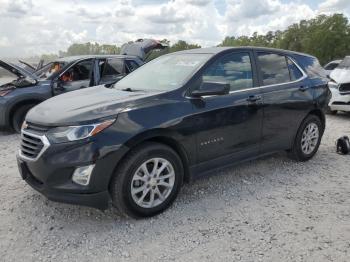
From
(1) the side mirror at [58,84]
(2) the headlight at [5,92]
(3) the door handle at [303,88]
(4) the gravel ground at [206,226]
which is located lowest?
(4) the gravel ground at [206,226]

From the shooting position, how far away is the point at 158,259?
284 centimetres

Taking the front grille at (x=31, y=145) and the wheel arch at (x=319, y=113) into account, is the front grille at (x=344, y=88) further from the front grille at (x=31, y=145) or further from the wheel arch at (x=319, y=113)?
the front grille at (x=31, y=145)

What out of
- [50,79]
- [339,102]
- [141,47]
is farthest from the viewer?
[141,47]

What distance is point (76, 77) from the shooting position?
24.8 feet

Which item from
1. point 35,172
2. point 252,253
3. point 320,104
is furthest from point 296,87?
point 35,172

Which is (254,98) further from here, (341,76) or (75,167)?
(341,76)

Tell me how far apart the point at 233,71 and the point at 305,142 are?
5.85 ft

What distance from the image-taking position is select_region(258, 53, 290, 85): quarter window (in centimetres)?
444

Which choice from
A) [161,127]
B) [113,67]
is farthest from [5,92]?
[161,127]

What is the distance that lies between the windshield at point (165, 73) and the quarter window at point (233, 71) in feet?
0.48

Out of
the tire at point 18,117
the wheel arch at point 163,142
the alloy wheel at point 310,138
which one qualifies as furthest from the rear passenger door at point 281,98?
the tire at point 18,117

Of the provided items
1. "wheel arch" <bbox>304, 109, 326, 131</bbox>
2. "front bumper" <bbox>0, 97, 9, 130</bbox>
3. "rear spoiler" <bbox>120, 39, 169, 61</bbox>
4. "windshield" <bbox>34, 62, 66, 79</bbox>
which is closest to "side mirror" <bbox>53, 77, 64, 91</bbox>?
"windshield" <bbox>34, 62, 66, 79</bbox>

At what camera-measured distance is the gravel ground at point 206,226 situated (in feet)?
9.57

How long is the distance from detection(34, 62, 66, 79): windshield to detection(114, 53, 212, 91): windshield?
3.58 meters
